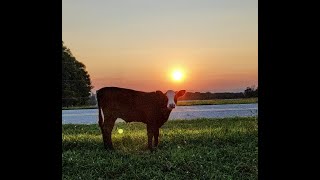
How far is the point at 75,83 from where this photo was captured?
380 inches

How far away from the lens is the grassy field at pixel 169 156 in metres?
4.29

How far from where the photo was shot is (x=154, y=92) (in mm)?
6109

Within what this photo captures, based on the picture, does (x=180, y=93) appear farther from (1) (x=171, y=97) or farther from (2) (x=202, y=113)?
(2) (x=202, y=113)

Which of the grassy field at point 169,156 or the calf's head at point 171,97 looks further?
the calf's head at point 171,97

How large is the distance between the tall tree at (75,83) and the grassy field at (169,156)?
2.38 m

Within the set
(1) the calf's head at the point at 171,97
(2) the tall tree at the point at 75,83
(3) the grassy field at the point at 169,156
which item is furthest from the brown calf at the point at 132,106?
(2) the tall tree at the point at 75,83

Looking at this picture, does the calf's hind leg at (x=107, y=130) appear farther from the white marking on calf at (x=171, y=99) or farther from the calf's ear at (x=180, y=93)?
the calf's ear at (x=180, y=93)
